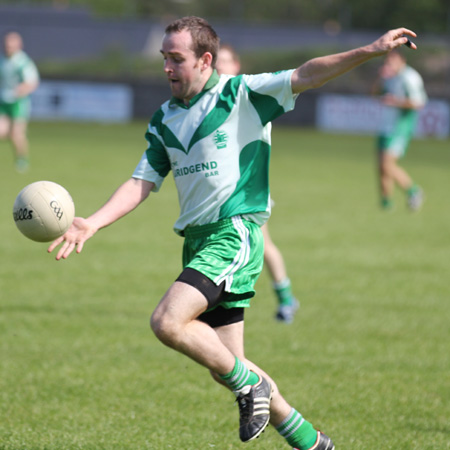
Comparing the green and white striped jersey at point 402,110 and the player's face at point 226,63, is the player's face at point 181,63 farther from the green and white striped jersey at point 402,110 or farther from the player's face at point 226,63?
the green and white striped jersey at point 402,110

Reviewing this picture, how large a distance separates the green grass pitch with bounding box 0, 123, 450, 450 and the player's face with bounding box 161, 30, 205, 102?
6.20ft

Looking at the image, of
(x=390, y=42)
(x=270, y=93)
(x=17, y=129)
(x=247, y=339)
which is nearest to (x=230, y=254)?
(x=270, y=93)

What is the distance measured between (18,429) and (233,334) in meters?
1.37

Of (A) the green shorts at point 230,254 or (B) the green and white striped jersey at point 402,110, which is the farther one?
(B) the green and white striped jersey at point 402,110

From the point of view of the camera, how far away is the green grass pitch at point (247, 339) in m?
4.79

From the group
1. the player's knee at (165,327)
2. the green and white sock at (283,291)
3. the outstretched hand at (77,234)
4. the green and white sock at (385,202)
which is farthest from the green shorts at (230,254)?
the green and white sock at (385,202)

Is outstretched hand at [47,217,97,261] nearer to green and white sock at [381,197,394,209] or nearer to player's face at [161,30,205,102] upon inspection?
player's face at [161,30,205,102]

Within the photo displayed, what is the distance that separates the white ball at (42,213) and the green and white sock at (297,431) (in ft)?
4.76

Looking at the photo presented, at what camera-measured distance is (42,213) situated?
4.08m

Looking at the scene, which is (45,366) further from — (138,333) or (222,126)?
(222,126)

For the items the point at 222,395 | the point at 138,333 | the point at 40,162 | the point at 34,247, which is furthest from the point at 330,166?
the point at 222,395

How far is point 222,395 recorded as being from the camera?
5.46 meters

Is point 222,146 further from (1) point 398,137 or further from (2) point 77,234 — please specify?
(1) point 398,137

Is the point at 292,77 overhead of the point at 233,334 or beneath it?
overhead
